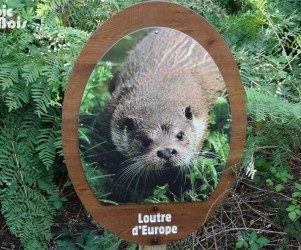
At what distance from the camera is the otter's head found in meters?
3.00

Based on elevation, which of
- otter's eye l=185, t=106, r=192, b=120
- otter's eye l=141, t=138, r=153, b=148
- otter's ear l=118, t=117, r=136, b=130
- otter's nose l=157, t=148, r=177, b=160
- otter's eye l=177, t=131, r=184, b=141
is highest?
→ otter's eye l=185, t=106, r=192, b=120

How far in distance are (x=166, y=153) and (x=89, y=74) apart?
50cm

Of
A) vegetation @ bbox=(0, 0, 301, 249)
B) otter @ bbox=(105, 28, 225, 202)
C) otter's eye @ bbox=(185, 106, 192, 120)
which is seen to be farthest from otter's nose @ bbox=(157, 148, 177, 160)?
vegetation @ bbox=(0, 0, 301, 249)

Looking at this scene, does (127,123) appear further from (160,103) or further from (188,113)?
(188,113)

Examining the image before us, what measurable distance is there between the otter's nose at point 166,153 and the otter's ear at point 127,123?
0.17 m

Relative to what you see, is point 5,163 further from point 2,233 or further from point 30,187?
point 2,233

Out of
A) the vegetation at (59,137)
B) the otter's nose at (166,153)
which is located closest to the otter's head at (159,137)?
the otter's nose at (166,153)

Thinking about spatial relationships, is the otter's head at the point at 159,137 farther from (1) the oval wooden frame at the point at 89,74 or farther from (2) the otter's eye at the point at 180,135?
(1) the oval wooden frame at the point at 89,74

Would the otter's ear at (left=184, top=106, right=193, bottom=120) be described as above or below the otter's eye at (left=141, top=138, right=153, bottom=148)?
above

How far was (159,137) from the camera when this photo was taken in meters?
3.04

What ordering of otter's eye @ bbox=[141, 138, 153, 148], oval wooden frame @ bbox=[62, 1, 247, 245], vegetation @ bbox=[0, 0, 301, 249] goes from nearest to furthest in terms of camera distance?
1. oval wooden frame @ bbox=[62, 1, 247, 245]
2. otter's eye @ bbox=[141, 138, 153, 148]
3. vegetation @ bbox=[0, 0, 301, 249]

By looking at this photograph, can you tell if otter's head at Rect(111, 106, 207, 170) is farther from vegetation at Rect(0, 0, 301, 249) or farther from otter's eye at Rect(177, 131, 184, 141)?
vegetation at Rect(0, 0, 301, 249)

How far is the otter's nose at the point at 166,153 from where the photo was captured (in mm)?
3043

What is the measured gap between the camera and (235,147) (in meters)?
3.12
